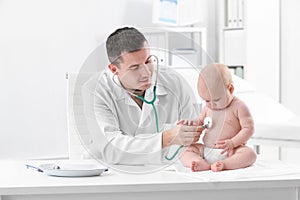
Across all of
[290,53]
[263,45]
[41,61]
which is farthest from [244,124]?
[41,61]

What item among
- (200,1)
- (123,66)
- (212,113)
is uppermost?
(200,1)

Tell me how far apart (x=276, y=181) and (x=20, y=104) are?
2.98 meters

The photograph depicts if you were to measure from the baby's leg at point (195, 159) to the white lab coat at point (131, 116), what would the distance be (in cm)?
6

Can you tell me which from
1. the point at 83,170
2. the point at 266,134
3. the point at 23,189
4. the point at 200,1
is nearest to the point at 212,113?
the point at 83,170

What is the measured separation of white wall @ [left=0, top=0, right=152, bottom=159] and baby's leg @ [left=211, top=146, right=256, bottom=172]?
2.85m

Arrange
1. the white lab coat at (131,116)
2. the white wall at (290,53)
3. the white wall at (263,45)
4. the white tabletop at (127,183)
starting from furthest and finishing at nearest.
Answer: the white wall at (263,45)
the white wall at (290,53)
the white lab coat at (131,116)
the white tabletop at (127,183)

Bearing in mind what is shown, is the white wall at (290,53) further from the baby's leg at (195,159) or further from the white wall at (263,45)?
the baby's leg at (195,159)

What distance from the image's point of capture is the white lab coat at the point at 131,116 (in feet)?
3.96

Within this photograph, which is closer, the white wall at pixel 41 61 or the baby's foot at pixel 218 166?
the baby's foot at pixel 218 166

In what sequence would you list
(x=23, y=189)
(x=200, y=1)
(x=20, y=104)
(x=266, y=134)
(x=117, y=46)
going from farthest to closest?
(x=200, y=1)
(x=20, y=104)
(x=266, y=134)
(x=117, y=46)
(x=23, y=189)

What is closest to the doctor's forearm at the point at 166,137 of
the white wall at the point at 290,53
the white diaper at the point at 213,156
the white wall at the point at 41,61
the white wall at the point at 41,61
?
the white diaper at the point at 213,156

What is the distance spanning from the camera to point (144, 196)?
1.15m

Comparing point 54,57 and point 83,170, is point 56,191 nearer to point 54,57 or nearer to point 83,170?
point 83,170

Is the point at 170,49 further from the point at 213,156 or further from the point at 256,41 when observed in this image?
the point at 256,41
